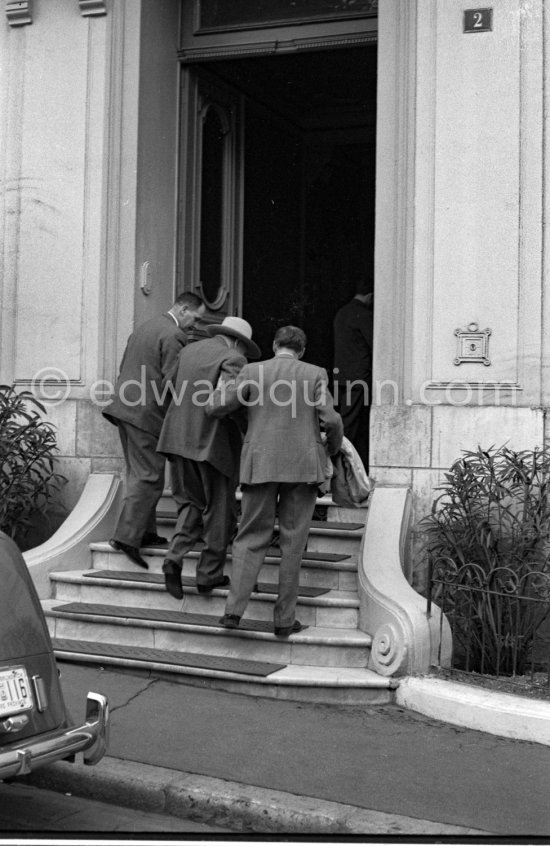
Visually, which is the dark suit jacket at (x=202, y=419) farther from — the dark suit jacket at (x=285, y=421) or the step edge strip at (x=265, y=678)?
the step edge strip at (x=265, y=678)

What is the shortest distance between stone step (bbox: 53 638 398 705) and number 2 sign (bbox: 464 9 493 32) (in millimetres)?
4640

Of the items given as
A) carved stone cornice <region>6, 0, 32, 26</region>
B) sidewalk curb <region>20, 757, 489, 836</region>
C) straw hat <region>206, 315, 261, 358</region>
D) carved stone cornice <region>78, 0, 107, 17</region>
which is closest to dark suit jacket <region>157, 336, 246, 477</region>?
straw hat <region>206, 315, 261, 358</region>

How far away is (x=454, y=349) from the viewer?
296 inches

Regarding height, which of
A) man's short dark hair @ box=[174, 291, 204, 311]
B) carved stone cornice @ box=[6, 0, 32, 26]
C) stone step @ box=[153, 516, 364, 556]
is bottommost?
stone step @ box=[153, 516, 364, 556]

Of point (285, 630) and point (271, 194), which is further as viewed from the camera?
point (271, 194)

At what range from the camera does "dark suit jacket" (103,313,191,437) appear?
7582mm

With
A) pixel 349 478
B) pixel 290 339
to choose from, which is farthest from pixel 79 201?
pixel 349 478

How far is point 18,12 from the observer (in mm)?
8953

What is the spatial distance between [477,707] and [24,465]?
421cm

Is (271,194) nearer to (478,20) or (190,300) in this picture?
(190,300)

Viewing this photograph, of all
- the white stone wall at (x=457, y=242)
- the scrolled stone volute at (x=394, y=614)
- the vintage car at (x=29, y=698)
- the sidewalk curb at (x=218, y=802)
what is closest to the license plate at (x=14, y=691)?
the vintage car at (x=29, y=698)

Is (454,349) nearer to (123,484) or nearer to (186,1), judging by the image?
(123,484)

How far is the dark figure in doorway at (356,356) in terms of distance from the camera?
9.48 m

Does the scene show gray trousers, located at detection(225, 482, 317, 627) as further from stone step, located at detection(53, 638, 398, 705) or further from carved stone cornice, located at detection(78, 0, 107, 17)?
carved stone cornice, located at detection(78, 0, 107, 17)
